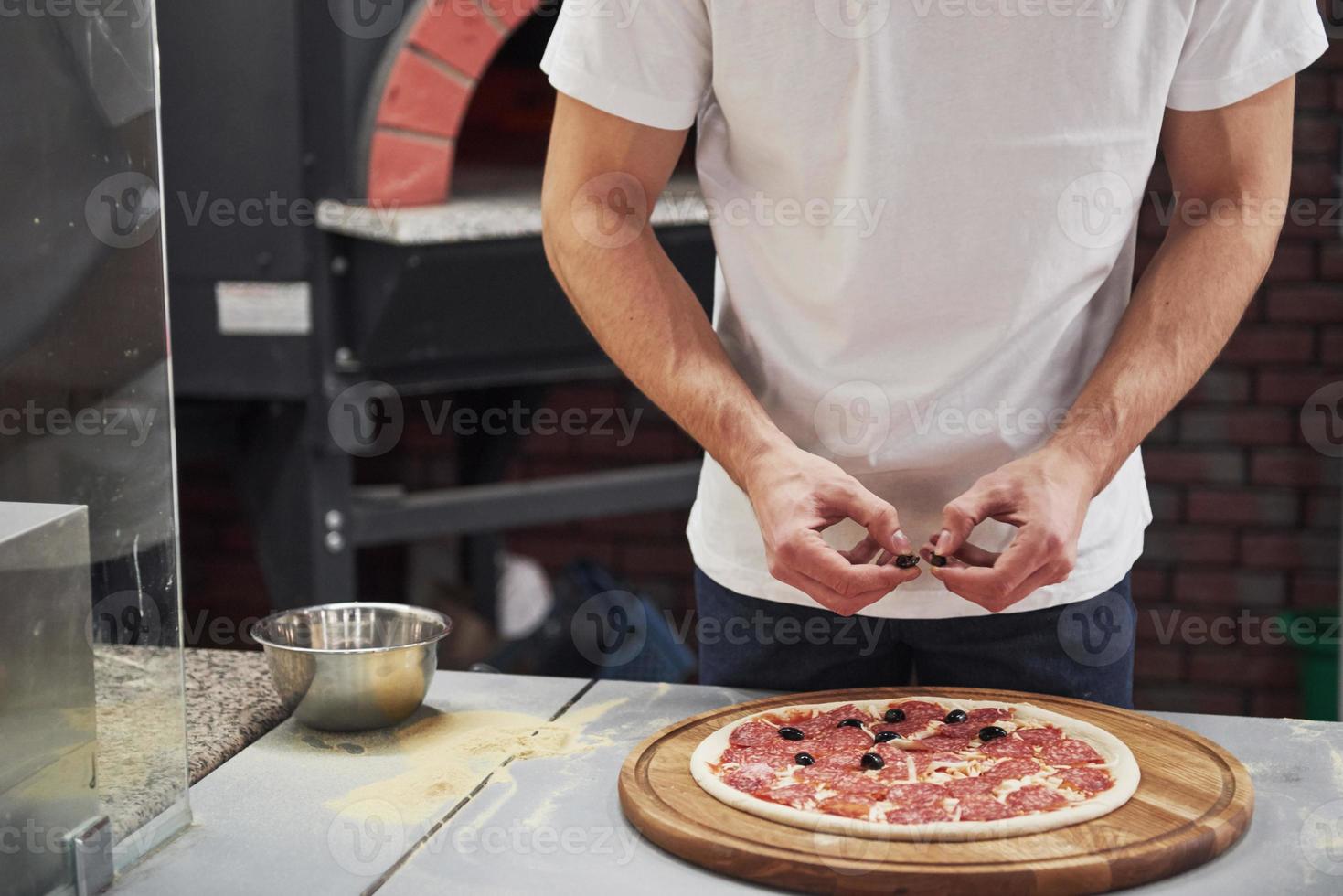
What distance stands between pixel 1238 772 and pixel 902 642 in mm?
401

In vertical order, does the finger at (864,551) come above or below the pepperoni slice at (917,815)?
above

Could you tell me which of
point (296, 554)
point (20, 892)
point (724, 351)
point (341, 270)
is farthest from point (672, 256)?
point (20, 892)

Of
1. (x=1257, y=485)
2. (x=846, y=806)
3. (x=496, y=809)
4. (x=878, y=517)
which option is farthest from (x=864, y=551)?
(x=1257, y=485)

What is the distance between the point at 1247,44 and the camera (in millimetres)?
1429

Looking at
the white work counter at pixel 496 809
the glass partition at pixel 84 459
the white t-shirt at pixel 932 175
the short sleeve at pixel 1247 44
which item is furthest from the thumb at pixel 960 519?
the glass partition at pixel 84 459

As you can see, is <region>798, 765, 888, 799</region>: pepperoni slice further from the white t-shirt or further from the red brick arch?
the red brick arch

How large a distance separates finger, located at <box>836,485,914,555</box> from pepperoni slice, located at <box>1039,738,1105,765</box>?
20 cm

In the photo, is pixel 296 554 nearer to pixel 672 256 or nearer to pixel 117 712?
pixel 672 256

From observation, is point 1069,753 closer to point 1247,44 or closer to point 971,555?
point 971,555

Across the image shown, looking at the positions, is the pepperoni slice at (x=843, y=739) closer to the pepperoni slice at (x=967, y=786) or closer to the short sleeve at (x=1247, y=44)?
the pepperoni slice at (x=967, y=786)

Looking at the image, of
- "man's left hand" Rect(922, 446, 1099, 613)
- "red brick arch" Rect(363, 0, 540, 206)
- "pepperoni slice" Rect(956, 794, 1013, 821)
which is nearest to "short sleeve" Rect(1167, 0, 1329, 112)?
"man's left hand" Rect(922, 446, 1099, 613)

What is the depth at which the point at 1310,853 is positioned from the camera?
45.1 inches

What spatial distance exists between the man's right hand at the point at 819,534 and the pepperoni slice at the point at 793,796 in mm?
175

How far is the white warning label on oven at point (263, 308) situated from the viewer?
2562mm
